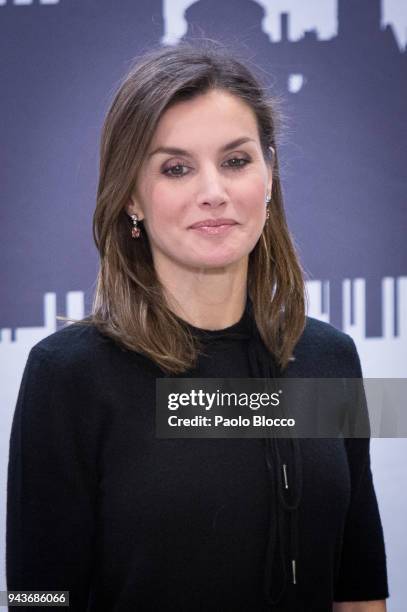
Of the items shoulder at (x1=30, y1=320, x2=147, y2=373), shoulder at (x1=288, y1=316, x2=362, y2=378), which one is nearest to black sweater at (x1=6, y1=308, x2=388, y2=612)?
shoulder at (x1=30, y1=320, x2=147, y2=373)

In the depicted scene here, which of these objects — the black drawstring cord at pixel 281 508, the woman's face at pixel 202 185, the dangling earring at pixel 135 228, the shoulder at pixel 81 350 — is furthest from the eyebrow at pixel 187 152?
the black drawstring cord at pixel 281 508

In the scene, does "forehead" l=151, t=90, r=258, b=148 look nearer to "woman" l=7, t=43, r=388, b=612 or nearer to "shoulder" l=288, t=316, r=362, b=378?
"woman" l=7, t=43, r=388, b=612

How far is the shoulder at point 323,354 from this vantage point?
4.27 feet

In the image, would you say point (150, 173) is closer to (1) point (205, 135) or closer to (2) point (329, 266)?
(1) point (205, 135)

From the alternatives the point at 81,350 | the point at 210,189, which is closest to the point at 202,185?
the point at 210,189

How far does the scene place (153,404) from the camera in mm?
1184

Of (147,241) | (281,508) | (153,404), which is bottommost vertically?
(281,508)

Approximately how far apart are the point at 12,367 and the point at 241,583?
81cm

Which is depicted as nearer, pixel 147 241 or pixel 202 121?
pixel 202 121

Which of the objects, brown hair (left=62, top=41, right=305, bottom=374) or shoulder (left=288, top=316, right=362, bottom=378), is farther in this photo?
shoulder (left=288, top=316, right=362, bottom=378)

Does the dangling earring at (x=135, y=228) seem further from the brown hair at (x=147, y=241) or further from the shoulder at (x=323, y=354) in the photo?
the shoulder at (x=323, y=354)

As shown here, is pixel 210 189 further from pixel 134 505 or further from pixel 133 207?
pixel 134 505

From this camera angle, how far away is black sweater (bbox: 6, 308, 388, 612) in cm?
114

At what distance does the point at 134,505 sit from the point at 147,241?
389 millimetres
